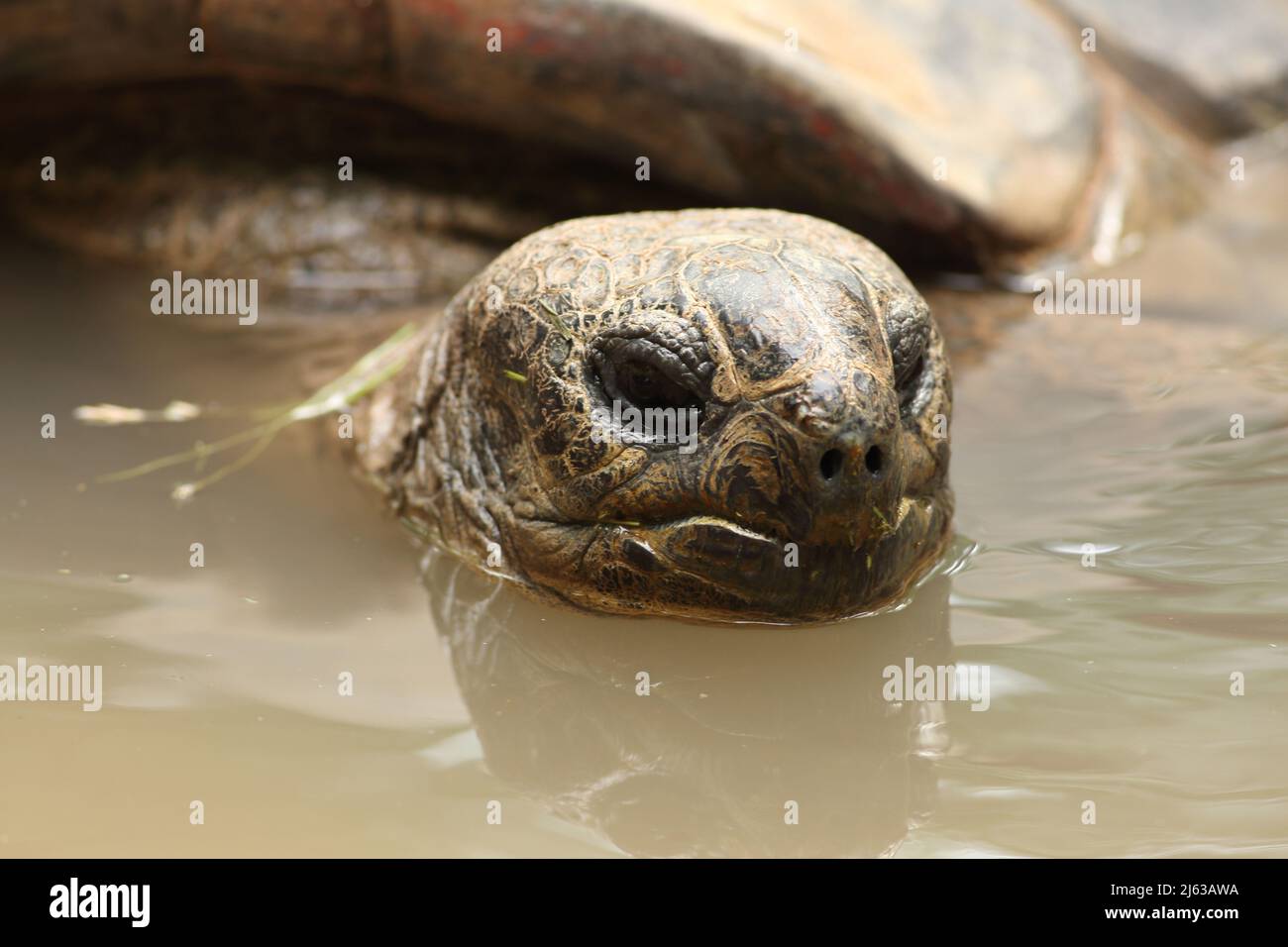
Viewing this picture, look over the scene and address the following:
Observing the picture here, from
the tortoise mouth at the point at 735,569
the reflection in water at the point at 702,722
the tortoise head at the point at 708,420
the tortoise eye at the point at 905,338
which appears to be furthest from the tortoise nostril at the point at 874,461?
the reflection in water at the point at 702,722

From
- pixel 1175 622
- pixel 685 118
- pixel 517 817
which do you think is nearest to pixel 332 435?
pixel 685 118

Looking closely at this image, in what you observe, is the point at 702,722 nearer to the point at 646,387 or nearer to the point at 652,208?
the point at 646,387

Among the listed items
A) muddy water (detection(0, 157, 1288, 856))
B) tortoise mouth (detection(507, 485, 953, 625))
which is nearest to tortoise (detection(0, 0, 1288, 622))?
tortoise mouth (detection(507, 485, 953, 625))

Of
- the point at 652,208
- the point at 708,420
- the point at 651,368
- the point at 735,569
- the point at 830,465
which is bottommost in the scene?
the point at 735,569

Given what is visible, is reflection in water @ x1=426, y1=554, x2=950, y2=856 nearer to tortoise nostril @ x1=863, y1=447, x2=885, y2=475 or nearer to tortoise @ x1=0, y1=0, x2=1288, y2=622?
tortoise @ x1=0, y1=0, x2=1288, y2=622

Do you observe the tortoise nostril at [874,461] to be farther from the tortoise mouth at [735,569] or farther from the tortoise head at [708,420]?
the tortoise mouth at [735,569]

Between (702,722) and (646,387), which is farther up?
(646,387)

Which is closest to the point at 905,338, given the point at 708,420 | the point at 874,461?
the point at 874,461
